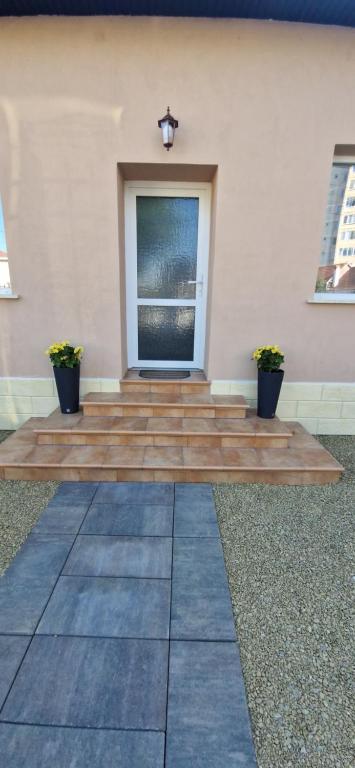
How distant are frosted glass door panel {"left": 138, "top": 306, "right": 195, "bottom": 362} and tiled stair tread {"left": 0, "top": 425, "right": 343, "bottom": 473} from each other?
133 centimetres

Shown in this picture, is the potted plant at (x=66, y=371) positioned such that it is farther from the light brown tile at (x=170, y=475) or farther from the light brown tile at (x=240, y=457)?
the light brown tile at (x=240, y=457)

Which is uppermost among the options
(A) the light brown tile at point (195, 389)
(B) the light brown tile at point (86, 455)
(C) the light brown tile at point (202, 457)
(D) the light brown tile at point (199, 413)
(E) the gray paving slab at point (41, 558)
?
(A) the light brown tile at point (195, 389)

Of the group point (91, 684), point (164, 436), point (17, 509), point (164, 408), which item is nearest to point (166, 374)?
point (164, 408)

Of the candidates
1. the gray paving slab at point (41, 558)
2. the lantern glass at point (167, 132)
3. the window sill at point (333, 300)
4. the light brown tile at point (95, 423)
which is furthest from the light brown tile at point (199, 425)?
the lantern glass at point (167, 132)

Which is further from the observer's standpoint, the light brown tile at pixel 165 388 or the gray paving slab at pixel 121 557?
the light brown tile at pixel 165 388

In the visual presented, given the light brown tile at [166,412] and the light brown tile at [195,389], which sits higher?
the light brown tile at [195,389]

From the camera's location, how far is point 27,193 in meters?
2.94

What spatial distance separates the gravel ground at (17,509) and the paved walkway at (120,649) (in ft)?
0.23

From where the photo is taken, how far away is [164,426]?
9.42ft

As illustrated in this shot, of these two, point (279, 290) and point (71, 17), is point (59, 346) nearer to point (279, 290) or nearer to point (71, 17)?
point (279, 290)

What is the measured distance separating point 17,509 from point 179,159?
10.0 ft

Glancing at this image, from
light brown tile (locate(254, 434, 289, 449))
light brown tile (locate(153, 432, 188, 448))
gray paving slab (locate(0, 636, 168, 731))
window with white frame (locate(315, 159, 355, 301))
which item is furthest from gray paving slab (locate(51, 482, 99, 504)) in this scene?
window with white frame (locate(315, 159, 355, 301))

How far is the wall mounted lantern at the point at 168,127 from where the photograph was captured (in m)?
2.62

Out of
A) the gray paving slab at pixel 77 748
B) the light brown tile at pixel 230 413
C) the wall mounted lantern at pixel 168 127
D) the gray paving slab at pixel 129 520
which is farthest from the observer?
the light brown tile at pixel 230 413
